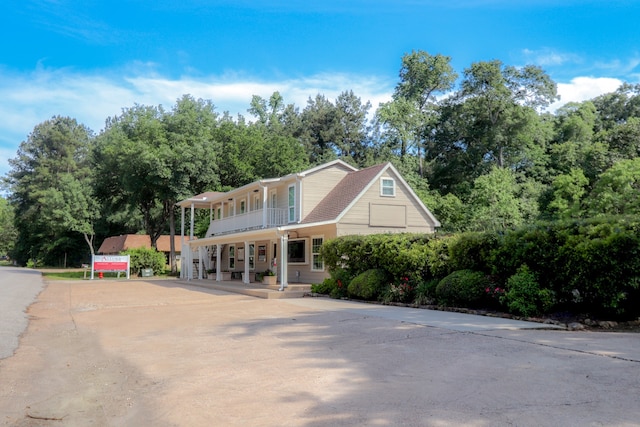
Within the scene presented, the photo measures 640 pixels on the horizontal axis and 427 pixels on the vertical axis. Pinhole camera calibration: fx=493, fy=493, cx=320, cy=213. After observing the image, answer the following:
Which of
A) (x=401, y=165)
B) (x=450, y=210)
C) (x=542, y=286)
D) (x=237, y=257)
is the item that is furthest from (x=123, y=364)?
(x=401, y=165)

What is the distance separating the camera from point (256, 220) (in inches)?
951

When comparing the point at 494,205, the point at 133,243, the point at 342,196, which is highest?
the point at 494,205

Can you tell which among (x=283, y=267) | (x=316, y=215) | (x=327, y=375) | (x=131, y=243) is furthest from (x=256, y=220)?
(x=131, y=243)

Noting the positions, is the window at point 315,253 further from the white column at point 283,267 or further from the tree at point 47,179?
the tree at point 47,179

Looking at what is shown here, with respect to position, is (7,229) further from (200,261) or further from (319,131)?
(200,261)

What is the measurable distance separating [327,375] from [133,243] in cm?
5165

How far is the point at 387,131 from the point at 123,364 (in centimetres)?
3685

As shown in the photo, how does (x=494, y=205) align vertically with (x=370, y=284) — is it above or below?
above

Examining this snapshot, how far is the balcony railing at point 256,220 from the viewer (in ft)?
76.4

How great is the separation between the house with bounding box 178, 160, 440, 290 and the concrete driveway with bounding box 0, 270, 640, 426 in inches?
414

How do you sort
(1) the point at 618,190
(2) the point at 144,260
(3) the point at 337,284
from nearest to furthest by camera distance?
(3) the point at 337,284 < (1) the point at 618,190 < (2) the point at 144,260

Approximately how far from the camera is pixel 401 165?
35.7 metres

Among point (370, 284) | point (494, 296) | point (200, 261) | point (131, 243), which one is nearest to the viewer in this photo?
point (494, 296)

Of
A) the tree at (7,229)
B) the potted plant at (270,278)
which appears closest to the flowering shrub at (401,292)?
the potted plant at (270,278)
